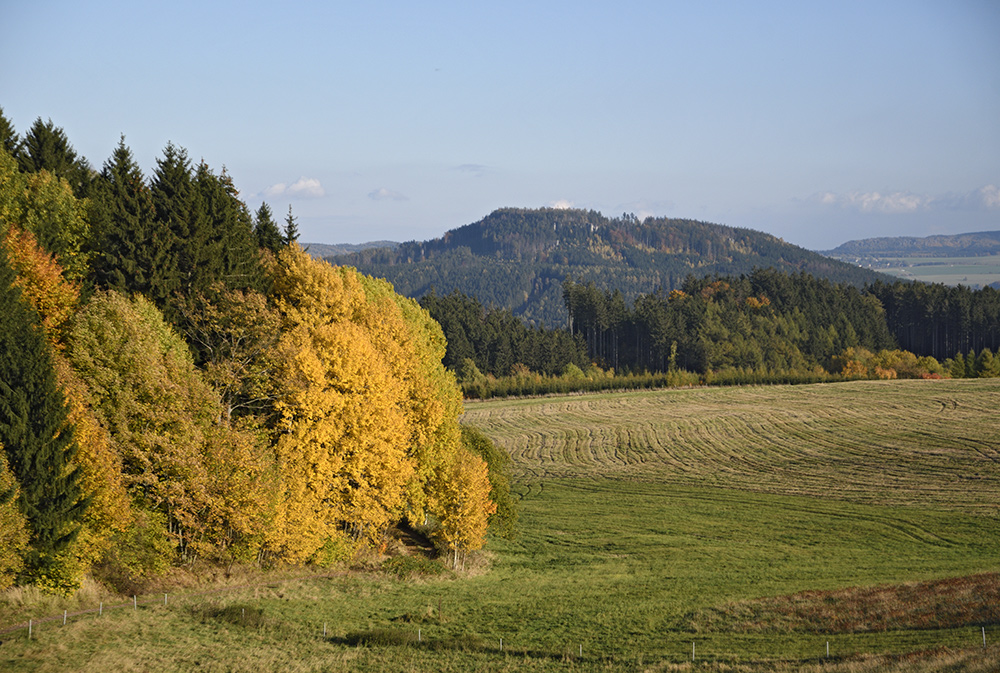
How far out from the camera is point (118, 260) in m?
38.1

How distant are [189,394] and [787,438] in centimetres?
7292

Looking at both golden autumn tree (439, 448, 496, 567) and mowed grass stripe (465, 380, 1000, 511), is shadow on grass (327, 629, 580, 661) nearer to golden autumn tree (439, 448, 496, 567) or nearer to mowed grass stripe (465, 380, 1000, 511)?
golden autumn tree (439, 448, 496, 567)

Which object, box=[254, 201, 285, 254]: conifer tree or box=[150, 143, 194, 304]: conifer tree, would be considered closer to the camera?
box=[150, 143, 194, 304]: conifer tree

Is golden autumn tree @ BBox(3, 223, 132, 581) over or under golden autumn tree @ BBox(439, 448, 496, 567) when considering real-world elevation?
over

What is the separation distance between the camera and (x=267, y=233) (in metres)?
51.0

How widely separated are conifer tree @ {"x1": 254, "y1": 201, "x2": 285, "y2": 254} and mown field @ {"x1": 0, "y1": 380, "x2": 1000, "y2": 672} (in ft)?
76.2

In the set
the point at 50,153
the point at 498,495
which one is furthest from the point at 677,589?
the point at 50,153

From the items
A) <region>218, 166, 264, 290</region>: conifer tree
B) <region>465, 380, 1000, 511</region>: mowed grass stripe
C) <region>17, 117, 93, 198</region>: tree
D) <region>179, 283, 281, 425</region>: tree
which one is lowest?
<region>465, 380, 1000, 511</region>: mowed grass stripe

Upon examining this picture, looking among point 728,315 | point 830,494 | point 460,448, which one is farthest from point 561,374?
point 460,448

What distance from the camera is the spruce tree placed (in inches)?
1080

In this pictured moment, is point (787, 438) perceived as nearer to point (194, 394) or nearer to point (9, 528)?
point (194, 394)

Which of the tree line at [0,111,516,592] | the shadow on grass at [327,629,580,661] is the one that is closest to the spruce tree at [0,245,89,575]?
the tree line at [0,111,516,592]

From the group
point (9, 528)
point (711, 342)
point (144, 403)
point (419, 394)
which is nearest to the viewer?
point (9, 528)

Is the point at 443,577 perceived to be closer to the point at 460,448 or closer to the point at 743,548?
the point at 460,448
